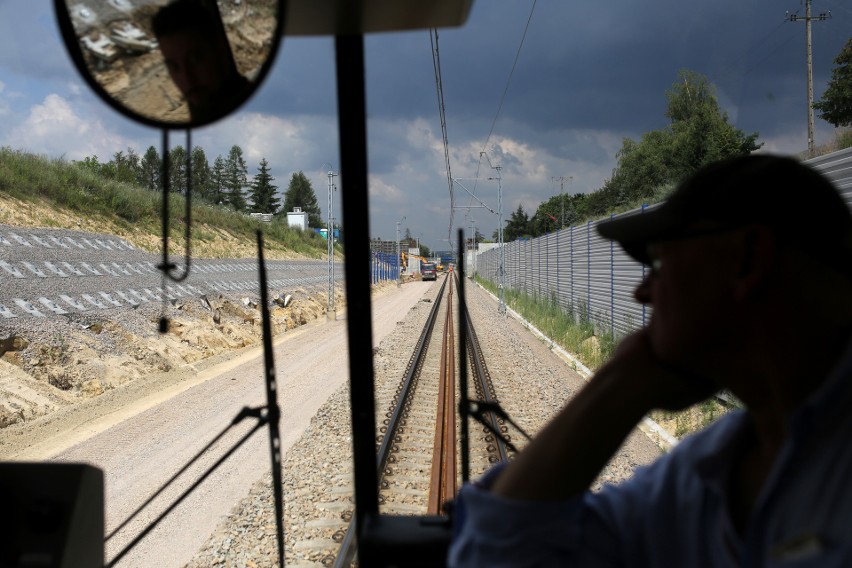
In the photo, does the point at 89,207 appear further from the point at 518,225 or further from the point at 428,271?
the point at 518,225

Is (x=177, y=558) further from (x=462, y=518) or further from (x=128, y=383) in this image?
(x=128, y=383)

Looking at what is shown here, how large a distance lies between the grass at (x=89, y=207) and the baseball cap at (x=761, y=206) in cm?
2123

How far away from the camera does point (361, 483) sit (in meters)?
1.73

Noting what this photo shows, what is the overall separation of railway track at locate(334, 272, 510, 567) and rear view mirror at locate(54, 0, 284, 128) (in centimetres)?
83

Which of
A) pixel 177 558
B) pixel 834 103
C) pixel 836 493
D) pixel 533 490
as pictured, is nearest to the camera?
pixel 836 493

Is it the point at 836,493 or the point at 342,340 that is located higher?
the point at 836,493

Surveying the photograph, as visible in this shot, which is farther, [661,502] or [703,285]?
[661,502]

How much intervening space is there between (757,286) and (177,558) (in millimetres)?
5358

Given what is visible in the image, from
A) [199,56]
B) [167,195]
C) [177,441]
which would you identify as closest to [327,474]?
[177,441]

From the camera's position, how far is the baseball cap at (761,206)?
1020 millimetres

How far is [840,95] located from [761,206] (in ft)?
54.9

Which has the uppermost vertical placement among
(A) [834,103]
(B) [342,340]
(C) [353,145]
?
(A) [834,103]

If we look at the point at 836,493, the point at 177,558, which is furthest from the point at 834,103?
the point at 836,493

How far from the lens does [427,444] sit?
8211 millimetres
